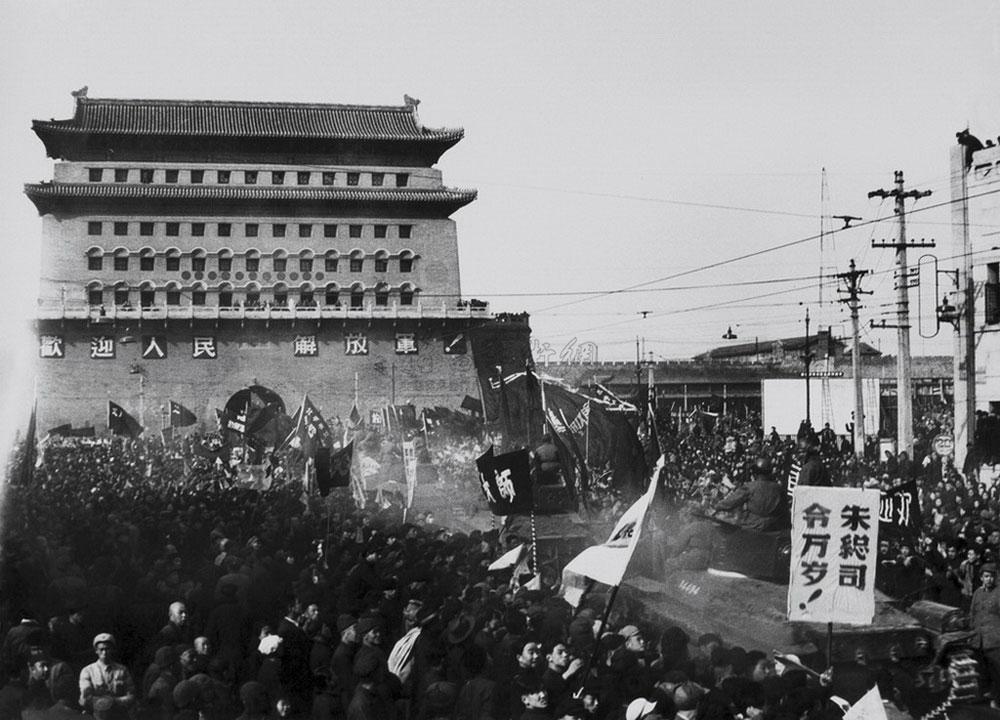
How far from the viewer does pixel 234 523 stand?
11.9m

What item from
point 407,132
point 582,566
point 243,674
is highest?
point 407,132

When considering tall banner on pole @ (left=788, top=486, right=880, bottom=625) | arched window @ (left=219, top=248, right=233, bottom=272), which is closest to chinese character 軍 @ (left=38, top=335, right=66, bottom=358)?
arched window @ (left=219, top=248, right=233, bottom=272)

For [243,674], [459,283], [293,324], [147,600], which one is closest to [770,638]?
[243,674]

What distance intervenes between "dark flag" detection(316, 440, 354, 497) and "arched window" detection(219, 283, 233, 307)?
32.1 metres

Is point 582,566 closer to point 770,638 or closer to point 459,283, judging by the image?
point 770,638

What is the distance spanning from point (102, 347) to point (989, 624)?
38.1 meters

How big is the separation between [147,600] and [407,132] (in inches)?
1525

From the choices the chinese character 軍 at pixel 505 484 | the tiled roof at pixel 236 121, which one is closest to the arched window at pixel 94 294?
the tiled roof at pixel 236 121

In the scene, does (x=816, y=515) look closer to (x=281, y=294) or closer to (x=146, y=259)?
(x=281, y=294)

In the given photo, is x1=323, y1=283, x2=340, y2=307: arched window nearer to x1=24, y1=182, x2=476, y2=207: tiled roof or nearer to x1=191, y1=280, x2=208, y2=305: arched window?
x1=24, y1=182, x2=476, y2=207: tiled roof

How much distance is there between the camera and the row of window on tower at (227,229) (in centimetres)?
4316

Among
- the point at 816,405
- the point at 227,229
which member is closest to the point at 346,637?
the point at 816,405

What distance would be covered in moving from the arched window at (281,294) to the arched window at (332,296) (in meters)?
1.54

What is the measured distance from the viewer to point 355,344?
42.8 m
